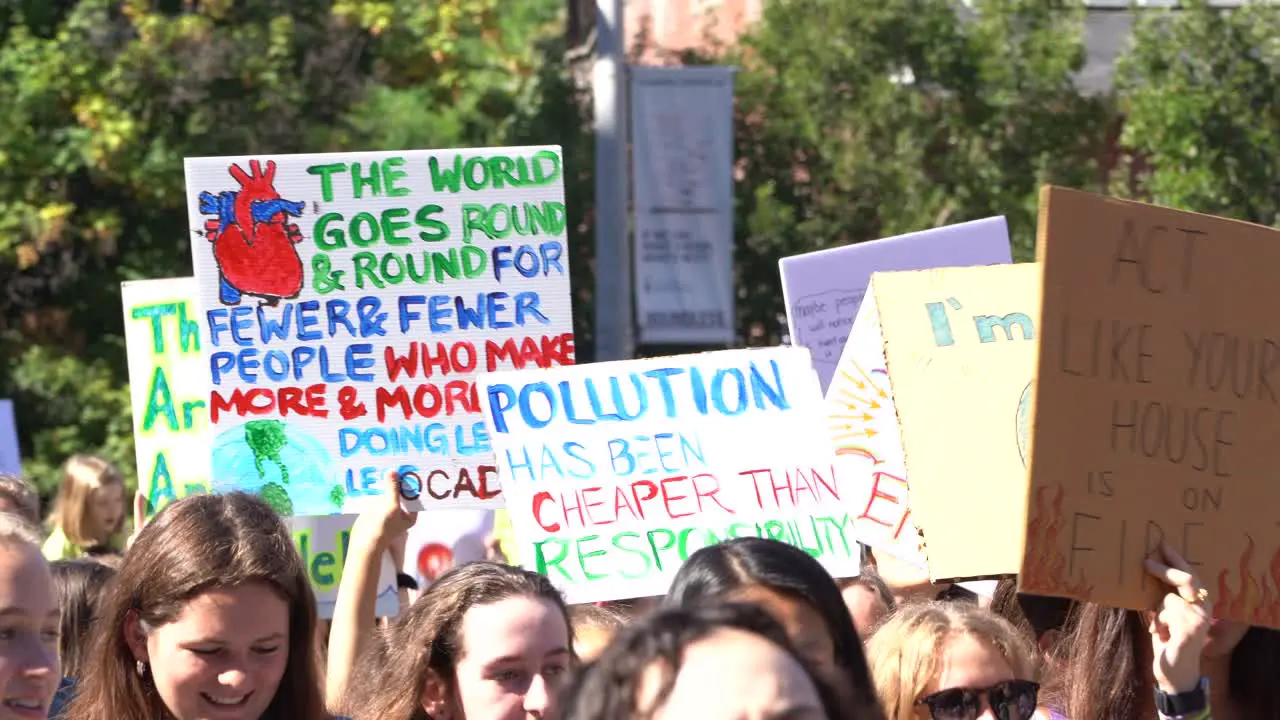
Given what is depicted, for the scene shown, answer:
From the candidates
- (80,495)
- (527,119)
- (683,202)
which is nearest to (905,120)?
(683,202)

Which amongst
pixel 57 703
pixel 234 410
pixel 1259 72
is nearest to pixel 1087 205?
pixel 57 703

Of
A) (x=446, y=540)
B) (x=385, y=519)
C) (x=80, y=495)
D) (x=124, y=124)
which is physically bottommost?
(x=446, y=540)

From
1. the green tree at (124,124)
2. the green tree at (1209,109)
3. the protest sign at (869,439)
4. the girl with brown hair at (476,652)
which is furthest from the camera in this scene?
the green tree at (1209,109)

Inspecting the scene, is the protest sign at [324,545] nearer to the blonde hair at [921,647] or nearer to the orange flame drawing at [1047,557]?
the blonde hair at [921,647]

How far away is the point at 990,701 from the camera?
3850mm

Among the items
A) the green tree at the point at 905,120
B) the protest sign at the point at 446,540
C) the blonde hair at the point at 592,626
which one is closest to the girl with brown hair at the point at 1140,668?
the blonde hair at the point at 592,626

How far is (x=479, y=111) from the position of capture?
678 inches

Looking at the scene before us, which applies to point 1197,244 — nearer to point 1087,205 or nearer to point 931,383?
point 1087,205

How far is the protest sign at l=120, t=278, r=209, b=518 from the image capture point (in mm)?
5926

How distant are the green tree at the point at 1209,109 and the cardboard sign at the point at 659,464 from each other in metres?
10.9

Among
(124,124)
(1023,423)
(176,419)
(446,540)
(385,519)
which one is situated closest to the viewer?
(1023,423)

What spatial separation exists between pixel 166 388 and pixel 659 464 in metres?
1.68

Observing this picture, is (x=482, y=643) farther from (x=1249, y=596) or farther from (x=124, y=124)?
(x=124, y=124)

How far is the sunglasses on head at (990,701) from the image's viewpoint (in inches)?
151
